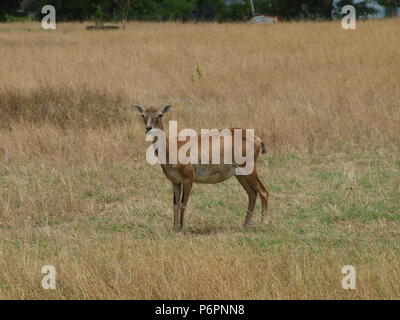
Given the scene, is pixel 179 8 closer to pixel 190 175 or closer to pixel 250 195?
pixel 250 195

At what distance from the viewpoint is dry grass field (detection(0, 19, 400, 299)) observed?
23.9 ft

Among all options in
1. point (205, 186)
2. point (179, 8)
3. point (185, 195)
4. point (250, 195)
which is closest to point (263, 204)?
point (250, 195)

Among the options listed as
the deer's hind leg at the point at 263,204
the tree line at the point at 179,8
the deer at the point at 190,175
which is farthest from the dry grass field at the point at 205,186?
the tree line at the point at 179,8

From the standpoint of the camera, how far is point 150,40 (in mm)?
26438

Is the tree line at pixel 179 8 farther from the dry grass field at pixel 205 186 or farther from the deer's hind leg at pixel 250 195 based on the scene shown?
the deer's hind leg at pixel 250 195

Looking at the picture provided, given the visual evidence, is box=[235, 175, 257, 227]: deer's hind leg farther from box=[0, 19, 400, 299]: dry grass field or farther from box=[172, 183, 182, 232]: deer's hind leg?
box=[172, 183, 182, 232]: deer's hind leg

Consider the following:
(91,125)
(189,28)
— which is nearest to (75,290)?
(91,125)

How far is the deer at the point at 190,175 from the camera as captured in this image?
888cm

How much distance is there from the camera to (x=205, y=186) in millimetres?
11461

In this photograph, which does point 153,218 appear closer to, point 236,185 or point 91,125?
point 236,185

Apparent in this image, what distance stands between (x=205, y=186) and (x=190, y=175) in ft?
7.94

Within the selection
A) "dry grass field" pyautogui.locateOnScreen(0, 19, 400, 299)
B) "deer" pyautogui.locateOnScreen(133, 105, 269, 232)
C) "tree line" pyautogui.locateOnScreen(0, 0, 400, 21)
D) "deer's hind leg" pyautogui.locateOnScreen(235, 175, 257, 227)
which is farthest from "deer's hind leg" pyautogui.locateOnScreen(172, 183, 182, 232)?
"tree line" pyautogui.locateOnScreen(0, 0, 400, 21)

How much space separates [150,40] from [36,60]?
4.99 metres

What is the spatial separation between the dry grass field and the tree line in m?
22.6
